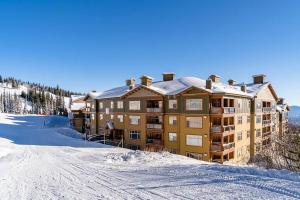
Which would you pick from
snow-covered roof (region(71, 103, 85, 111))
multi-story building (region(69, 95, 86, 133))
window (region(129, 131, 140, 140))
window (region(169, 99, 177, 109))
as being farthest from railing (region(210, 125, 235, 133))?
snow-covered roof (region(71, 103, 85, 111))

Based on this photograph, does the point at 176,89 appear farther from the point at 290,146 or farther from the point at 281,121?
the point at 281,121

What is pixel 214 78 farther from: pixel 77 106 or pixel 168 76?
pixel 77 106

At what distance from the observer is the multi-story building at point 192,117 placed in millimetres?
30172

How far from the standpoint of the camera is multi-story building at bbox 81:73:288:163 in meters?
30.2

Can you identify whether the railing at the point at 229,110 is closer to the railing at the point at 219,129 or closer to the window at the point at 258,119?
the railing at the point at 219,129

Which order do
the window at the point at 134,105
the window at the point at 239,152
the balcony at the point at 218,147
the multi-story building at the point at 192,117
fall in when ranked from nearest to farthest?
the balcony at the point at 218,147, the multi-story building at the point at 192,117, the window at the point at 239,152, the window at the point at 134,105

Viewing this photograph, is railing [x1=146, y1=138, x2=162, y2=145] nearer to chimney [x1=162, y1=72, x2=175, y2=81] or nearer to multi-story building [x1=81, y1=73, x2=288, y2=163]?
multi-story building [x1=81, y1=73, x2=288, y2=163]

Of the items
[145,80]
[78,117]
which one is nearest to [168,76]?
[145,80]

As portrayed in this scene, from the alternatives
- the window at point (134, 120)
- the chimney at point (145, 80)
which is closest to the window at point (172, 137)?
the window at point (134, 120)

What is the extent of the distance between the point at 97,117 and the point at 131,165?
113 feet

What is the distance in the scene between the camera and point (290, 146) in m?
19.1

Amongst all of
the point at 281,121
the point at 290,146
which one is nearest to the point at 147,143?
the point at 290,146

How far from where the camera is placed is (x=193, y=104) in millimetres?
31406

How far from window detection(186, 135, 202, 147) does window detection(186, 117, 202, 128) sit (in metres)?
1.44
